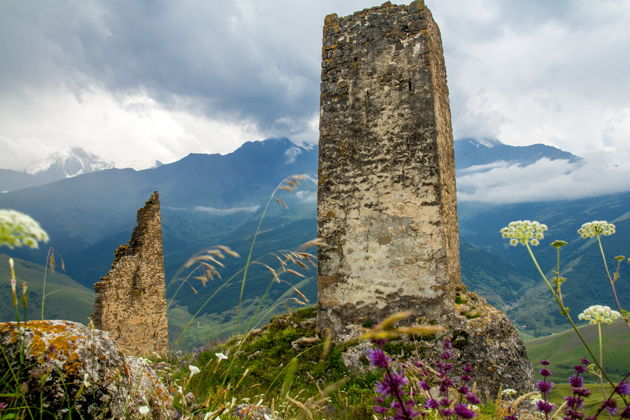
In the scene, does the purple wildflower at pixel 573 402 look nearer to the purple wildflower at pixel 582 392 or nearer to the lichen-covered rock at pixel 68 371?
the purple wildflower at pixel 582 392

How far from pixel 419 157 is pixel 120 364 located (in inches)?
253

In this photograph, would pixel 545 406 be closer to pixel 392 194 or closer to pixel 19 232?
pixel 19 232

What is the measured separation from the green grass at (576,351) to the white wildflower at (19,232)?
125822mm

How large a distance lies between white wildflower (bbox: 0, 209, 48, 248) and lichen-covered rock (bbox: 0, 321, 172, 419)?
1.33 m

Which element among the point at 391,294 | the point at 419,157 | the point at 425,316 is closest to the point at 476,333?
the point at 425,316

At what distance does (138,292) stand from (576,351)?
476 feet

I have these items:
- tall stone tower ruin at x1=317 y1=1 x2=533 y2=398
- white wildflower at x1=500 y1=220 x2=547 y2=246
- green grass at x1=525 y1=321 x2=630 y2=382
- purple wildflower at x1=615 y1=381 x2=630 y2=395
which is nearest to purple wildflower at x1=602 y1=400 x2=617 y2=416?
purple wildflower at x1=615 y1=381 x2=630 y2=395

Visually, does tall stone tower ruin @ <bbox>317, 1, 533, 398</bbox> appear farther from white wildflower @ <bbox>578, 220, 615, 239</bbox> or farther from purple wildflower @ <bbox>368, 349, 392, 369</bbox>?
purple wildflower @ <bbox>368, 349, 392, 369</bbox>

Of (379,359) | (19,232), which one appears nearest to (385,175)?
(379,359)

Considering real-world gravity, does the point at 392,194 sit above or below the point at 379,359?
above

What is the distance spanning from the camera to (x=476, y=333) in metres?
7.20

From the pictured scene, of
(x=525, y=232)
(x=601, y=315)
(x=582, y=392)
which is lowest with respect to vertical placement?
(x=582, y=392)

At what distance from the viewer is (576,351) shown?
418ft

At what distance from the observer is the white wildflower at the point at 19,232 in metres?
1.09
